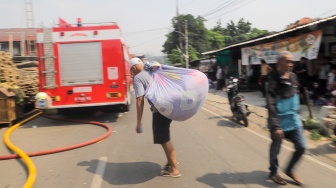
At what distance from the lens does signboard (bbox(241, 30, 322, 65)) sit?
11.5 metres

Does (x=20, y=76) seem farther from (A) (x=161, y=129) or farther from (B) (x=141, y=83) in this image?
(A) (x=161, y=129)

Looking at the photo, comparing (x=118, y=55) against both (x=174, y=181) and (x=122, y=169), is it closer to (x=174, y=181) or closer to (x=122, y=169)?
(x=122, y=169)

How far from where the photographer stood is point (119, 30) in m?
10.1

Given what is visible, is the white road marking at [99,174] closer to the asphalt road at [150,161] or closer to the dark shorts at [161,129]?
the asphalt road at [150,161]

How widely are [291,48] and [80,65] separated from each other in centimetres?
822

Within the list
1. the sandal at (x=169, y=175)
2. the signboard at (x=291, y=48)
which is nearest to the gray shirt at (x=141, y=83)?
the sandal at (x=169, y=175)

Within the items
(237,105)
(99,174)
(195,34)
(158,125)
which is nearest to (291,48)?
(237,105)

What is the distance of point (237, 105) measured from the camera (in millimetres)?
9484

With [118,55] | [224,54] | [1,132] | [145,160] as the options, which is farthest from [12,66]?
[224,54]

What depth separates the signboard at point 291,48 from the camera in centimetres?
1147

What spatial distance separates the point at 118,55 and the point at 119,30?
78 cm

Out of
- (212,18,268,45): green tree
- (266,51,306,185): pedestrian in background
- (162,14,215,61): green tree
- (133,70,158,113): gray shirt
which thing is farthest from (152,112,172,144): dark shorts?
(212,18,268,45): green tree

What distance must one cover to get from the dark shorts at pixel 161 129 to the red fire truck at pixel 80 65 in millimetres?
5391

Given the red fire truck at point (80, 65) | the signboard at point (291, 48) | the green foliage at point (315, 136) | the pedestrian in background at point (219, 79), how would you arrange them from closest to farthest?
the green foliage at point (315, 136), the red fire truck at point (80, 65), the signboard at point (291, 48), the pedestrian in background at point (219, 79)
